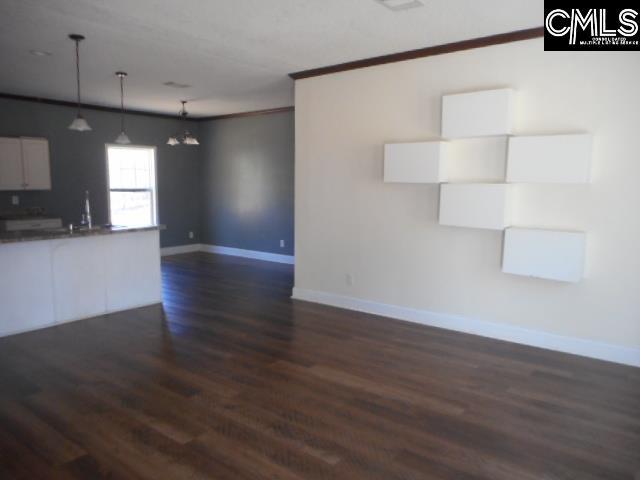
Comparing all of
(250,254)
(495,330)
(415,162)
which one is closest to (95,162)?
(250,254)

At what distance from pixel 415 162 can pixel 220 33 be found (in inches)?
80.0

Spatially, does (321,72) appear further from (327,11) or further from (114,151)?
(114,151)

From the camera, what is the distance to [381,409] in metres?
2.89

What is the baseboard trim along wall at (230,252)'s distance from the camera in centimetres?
795

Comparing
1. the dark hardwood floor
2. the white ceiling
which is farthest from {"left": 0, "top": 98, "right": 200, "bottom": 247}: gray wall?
the dark hardwood floor

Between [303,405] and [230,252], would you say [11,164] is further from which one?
[303,405]

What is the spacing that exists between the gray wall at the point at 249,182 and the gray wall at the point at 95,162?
1.19 feet

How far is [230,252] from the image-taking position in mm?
8750

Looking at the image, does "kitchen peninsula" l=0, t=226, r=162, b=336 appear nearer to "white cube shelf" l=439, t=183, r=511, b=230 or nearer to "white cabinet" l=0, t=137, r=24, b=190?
"white cabinet" l=0, t=137, r=24, b=190

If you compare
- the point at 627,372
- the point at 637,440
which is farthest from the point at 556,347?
the point at 637,440

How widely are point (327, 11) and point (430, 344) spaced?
279 cm

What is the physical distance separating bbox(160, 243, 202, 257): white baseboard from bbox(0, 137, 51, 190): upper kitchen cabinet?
234 centimetres

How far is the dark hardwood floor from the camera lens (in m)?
2.33

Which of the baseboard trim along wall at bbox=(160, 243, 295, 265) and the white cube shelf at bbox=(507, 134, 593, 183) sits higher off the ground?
the white cube shelf at bbox=(507, 134, 593, 183)
